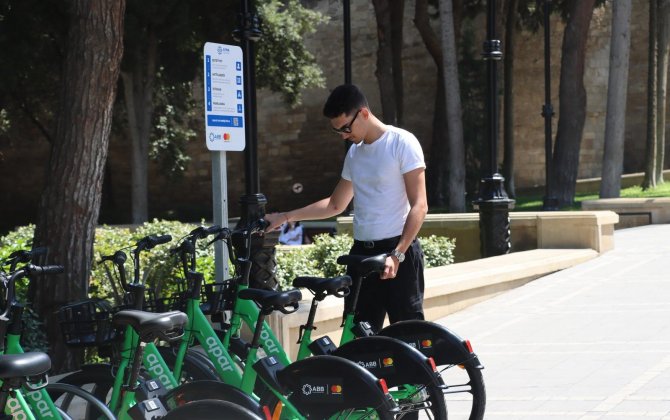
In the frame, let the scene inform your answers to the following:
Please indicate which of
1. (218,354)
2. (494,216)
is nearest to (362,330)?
(218,354)

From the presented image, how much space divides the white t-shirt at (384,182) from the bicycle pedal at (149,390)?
1.45 meters

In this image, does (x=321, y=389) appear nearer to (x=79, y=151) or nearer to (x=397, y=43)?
(x=79, y=151)

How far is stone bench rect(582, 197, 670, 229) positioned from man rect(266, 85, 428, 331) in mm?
15432

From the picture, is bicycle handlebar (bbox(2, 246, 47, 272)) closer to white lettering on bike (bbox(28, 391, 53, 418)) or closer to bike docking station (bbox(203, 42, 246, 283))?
white lettering on bike (bbox(28, 391, 53, 418))

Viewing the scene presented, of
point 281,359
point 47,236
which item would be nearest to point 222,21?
point 47,236

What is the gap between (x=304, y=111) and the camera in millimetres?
41438

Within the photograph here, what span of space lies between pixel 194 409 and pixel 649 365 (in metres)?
4.24

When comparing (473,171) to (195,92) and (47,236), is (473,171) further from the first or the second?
(47,236)

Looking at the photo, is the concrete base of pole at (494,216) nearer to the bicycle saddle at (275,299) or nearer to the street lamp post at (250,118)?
the street lamp post at (250,118)

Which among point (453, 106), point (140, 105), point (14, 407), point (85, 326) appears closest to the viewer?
point (14, 407)

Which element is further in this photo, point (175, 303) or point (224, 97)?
point (224, 97)

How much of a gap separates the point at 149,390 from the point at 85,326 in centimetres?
53

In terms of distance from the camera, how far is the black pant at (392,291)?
555cm

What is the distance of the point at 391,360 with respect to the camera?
4930 mm
